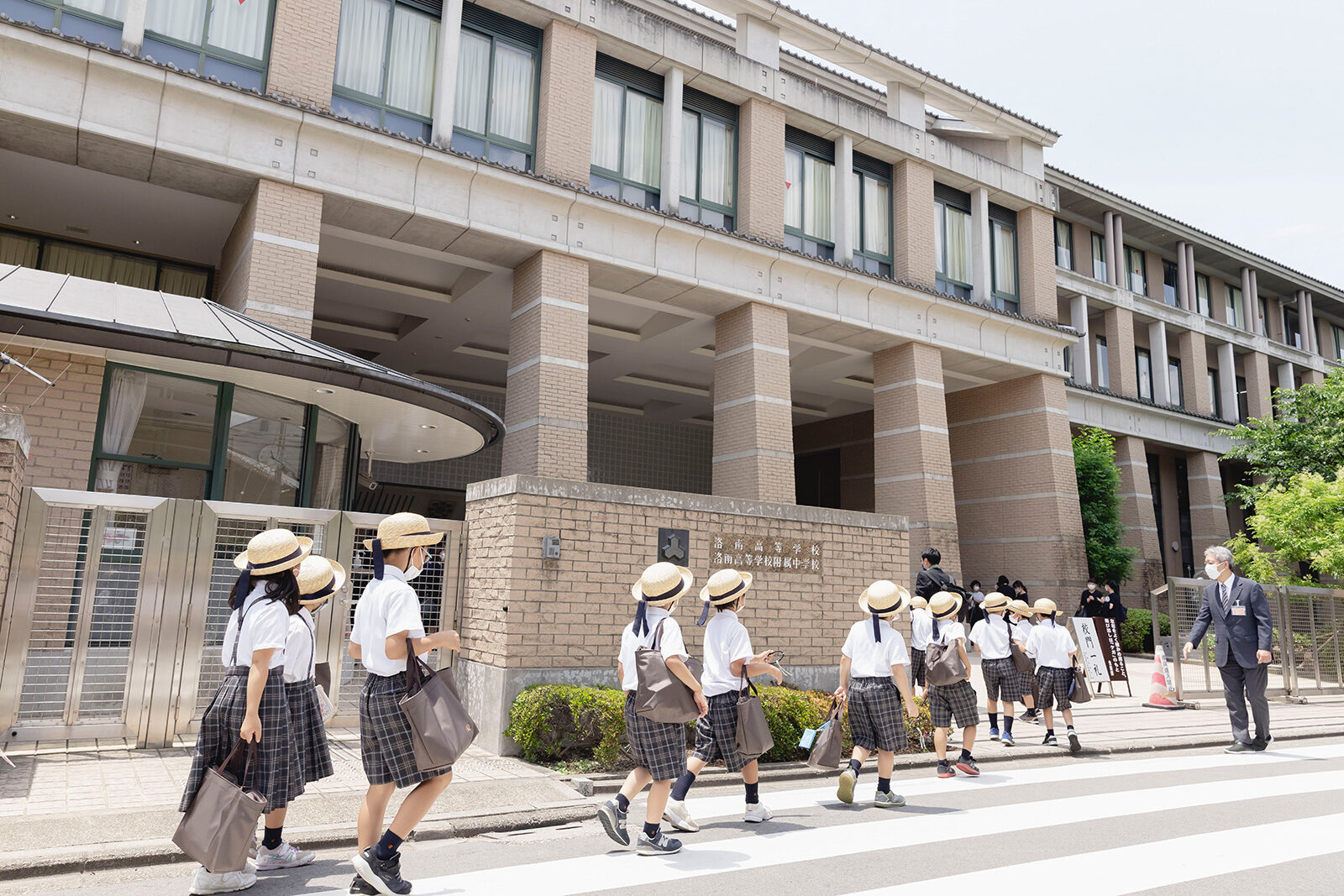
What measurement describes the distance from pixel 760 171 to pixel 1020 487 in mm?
11489

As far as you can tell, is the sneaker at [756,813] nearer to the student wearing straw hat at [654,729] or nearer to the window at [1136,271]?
the student wearing straw hat at [654,729]

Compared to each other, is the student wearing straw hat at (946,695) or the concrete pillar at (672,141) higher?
the concrete pillar at (672,141)

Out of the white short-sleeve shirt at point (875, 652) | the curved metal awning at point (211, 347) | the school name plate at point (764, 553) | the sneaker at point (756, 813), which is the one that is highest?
the curved metal awning at point (211, 347)

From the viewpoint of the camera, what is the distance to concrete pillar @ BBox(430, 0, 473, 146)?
16172mm

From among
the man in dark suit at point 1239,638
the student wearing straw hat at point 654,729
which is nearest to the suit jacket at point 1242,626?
the man in dark suit at point 1239,638

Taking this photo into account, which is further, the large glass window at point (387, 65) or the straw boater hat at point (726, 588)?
the large glass window at point (387, 65)

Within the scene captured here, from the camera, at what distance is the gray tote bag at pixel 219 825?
14.7 ft

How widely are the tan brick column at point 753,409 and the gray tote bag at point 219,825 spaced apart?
14.2m

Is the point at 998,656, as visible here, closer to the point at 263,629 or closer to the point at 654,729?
the point at 654,729

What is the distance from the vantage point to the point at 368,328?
871 inches

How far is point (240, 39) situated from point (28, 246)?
235 inches

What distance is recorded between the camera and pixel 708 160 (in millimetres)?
19875

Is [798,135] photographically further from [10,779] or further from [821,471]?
[10,779]

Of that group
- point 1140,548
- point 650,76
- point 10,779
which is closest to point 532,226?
point 650,76
